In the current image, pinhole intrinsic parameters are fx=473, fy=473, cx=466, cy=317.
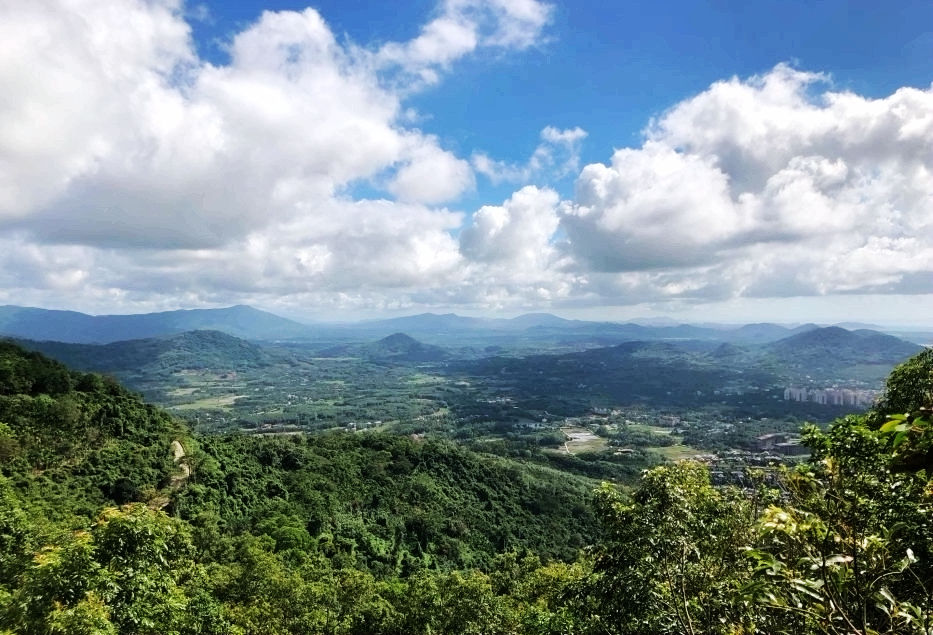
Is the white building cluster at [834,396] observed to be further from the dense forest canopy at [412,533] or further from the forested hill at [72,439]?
the forested hill at [72,439]

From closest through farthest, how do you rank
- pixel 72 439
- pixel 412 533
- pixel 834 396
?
pixel 72 439, pixel 412 533, pixel 834 396

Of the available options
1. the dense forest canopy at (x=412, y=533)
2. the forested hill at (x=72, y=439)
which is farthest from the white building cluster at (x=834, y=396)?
the forested hill at (x=72, y=439)

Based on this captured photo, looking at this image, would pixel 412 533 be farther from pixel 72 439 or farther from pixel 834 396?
pixel 834 396

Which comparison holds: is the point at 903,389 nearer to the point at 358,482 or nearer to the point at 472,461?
the point at 358,482

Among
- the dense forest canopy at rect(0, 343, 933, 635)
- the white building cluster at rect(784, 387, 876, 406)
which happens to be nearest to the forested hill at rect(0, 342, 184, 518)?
the dense forest canopy at rect(0, 343, 933, 635)

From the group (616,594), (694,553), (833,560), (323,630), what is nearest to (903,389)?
(694,553)

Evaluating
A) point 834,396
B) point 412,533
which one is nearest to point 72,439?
point 412,533
